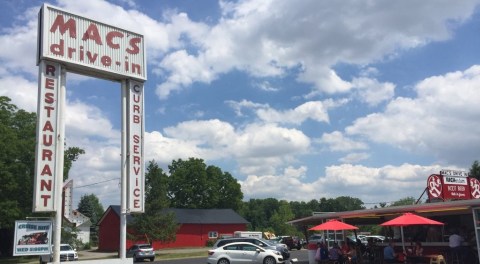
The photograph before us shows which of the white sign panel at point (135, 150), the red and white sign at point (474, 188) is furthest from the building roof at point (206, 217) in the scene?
the white sign panel at point (135, 150)

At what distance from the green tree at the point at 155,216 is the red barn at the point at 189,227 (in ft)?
35.3

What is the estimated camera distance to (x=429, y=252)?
23484 mm

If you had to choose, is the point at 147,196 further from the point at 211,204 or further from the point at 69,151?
the point at 211,204

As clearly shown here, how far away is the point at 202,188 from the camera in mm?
81188

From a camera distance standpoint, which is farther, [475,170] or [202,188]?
[202,188]

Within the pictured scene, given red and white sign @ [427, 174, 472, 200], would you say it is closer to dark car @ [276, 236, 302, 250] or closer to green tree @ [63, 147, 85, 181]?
dark car @ [276, 236, 302, 250]

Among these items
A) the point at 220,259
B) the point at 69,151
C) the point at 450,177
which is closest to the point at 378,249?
the point at 450,177

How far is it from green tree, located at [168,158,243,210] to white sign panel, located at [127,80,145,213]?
217 feet

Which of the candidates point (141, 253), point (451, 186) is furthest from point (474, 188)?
point (141, 253)

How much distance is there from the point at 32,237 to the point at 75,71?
494 cm

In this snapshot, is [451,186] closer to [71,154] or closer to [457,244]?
[457,244]

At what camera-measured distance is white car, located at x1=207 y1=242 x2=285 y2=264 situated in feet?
81.2

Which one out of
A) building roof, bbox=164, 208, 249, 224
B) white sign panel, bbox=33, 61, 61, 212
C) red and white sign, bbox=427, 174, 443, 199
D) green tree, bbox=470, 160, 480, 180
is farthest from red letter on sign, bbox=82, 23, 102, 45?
green tree, bbox=470, 160, 480, 180

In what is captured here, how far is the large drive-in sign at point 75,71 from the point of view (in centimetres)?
1259
